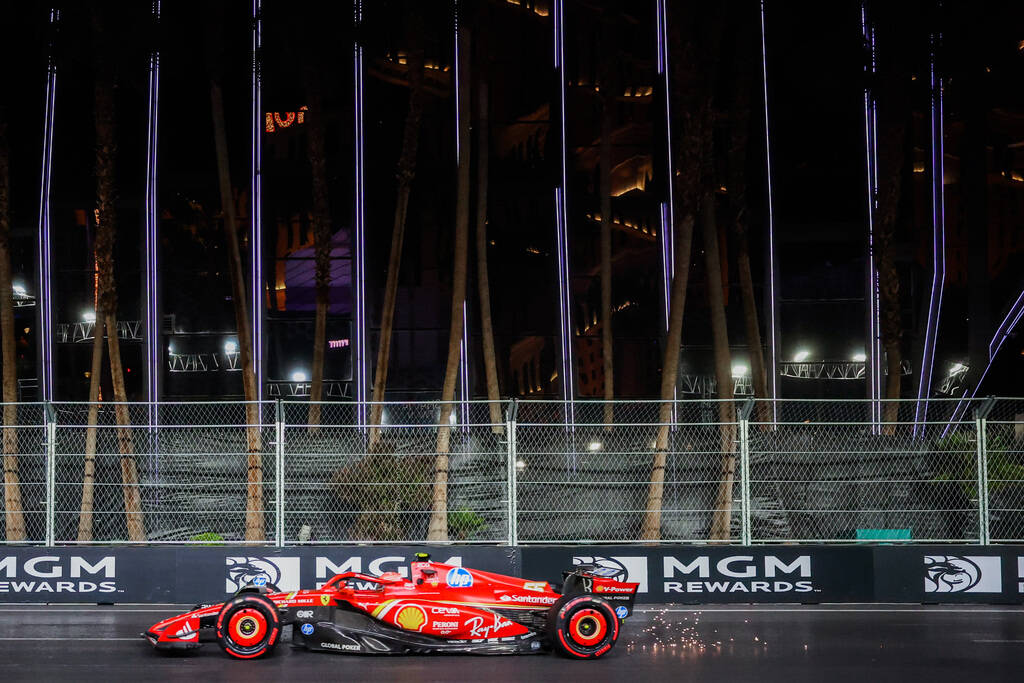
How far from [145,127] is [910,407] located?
1500 centimetres

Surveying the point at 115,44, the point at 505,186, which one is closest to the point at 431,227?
the point at 505,186

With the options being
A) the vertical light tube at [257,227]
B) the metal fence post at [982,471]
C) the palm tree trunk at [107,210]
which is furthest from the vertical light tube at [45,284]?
the metal fence post at [982,471]

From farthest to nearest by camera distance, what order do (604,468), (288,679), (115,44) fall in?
(115,44) < (604,468) < (288,679)

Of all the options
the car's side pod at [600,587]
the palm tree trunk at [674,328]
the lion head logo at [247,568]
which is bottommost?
the lion head logo at [247,568]

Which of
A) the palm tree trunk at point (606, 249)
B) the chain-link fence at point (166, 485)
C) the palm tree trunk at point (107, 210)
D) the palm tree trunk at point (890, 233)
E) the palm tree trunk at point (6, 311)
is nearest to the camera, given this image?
the chain-link fence at point (166, 485)

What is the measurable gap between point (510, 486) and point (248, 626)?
3.76m

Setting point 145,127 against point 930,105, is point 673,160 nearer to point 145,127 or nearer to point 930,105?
point 930,105

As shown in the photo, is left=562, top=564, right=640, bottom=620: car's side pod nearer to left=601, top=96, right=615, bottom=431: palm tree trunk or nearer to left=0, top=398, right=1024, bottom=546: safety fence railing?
left=0, top=398, right=1024, bottom=546: safety fence railing

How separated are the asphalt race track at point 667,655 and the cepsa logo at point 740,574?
500 mm

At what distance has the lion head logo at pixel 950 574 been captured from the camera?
40.2 ft

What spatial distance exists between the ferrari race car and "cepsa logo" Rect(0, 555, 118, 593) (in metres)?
3.26

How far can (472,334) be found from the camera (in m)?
20.4

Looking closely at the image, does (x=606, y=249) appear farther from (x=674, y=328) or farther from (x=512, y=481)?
(x=512, y=481)

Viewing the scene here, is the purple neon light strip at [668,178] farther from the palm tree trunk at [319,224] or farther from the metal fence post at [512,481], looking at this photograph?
the metal fence post at [512,481]
